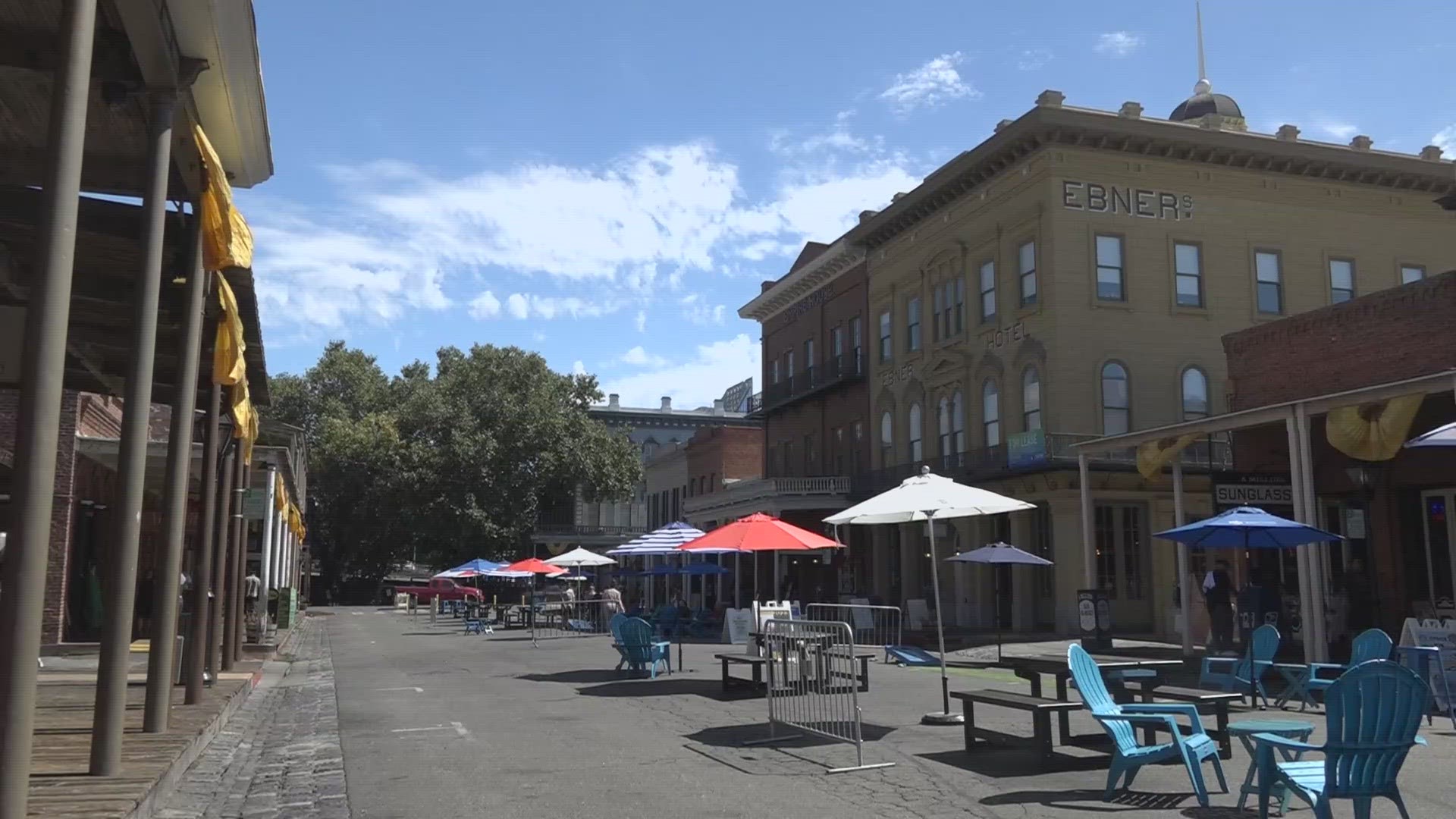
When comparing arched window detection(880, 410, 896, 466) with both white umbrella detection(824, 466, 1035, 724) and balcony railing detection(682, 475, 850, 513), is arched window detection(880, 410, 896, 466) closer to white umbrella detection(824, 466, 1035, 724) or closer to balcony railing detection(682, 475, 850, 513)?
balcony railing detection(682, 475, 850, 513)

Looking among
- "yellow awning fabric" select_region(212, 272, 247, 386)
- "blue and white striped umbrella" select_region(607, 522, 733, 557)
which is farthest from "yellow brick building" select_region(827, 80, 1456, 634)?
"yellow awning fabric" select_region(212, 272, 247, 386)

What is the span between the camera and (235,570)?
14867 millimetres

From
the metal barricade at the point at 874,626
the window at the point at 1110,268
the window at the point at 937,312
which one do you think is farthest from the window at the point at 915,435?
the window at the point at 1110,268

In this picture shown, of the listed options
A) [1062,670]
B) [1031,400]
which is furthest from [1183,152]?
[1062,670]

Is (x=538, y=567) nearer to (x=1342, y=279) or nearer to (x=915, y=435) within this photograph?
(x=915, y=435)

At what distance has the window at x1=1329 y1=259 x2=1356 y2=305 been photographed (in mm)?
31719

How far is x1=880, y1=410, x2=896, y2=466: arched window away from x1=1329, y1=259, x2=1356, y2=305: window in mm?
12494

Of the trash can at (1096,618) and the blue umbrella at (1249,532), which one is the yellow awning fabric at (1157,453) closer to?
the trash can at (1096,618)

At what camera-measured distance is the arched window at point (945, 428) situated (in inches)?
1341

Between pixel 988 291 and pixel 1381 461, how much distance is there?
1491cm

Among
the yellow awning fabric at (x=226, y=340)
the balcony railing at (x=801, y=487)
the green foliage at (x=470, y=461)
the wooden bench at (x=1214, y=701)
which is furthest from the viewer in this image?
the green foliage at (x=470, y=461)

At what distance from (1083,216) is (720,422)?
169ft

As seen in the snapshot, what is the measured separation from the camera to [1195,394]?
100.0 ft

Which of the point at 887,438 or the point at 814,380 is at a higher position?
the point at 814,380
